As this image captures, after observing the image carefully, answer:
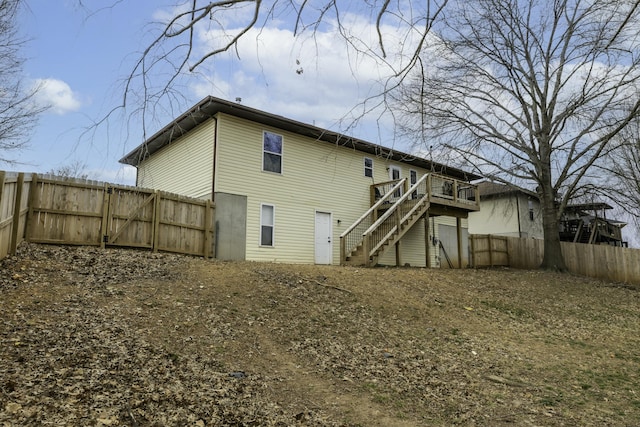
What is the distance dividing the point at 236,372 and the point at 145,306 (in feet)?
8.56

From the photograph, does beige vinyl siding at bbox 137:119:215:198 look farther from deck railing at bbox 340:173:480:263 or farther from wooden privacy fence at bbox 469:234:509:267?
wooden privacy fence at bbox 469:234:509:267

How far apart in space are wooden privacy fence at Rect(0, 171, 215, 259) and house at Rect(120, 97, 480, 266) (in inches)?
41.1

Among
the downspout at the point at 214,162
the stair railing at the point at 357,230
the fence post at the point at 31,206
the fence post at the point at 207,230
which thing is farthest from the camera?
the stair railing at the point at 357,230

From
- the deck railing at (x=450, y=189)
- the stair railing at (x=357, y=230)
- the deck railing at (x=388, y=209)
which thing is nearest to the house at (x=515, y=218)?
the deck railing at (x=450, y=189)

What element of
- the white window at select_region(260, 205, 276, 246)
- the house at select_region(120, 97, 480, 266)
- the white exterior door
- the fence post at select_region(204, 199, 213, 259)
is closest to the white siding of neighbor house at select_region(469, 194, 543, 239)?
the house at select_region(120, 97, 480, 266)

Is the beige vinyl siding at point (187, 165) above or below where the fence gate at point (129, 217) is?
above

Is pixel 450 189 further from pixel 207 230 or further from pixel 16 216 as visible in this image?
pixel 16 216

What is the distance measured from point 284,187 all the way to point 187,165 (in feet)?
12.3

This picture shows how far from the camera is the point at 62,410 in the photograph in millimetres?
3852

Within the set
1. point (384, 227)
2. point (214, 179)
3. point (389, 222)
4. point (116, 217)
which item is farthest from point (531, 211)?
point (116, 217)

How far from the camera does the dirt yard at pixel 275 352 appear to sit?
4508 millimetres

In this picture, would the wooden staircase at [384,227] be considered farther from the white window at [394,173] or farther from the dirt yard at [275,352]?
the dirt yard at [275,352]

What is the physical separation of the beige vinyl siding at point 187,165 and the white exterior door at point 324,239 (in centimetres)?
461

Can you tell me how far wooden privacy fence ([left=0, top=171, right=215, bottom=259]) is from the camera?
9.52 metres
